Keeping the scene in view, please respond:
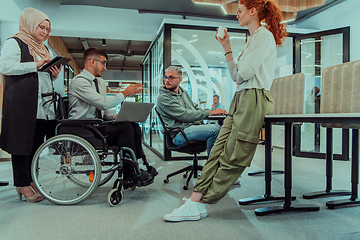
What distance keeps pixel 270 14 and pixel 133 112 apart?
126 cm

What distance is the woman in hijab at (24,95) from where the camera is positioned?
1973 mm

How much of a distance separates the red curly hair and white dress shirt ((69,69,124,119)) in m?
1.24

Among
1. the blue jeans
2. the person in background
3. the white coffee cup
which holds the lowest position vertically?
the blue jeans

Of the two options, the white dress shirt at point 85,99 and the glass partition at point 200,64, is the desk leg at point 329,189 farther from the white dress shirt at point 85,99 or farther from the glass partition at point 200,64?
the glass partition at point 200,64

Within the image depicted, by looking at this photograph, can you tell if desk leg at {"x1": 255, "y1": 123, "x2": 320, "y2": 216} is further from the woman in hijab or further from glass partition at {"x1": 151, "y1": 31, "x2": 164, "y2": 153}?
glass partition at {"x1": 151, "y1": 31, "x2": 164, "y2": 153}

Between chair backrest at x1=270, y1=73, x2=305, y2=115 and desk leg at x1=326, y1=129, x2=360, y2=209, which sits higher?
chair backrest at x1=270, y1=73, x2=305, y2=115

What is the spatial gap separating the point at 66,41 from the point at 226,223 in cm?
833

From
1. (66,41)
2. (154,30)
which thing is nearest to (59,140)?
(154,30)

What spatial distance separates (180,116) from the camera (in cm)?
254

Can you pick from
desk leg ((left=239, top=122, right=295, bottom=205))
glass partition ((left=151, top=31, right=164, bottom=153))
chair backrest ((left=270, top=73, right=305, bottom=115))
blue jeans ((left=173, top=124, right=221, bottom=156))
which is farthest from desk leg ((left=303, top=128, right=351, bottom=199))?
glass partition ((left=151, top=31, right=164, bottom=153))

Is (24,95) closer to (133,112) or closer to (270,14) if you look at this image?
(133,112)

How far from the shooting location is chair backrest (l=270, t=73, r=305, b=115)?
2852 millimetres

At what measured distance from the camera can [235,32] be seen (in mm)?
4582

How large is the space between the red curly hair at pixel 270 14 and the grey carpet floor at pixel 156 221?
1247 millimetres
